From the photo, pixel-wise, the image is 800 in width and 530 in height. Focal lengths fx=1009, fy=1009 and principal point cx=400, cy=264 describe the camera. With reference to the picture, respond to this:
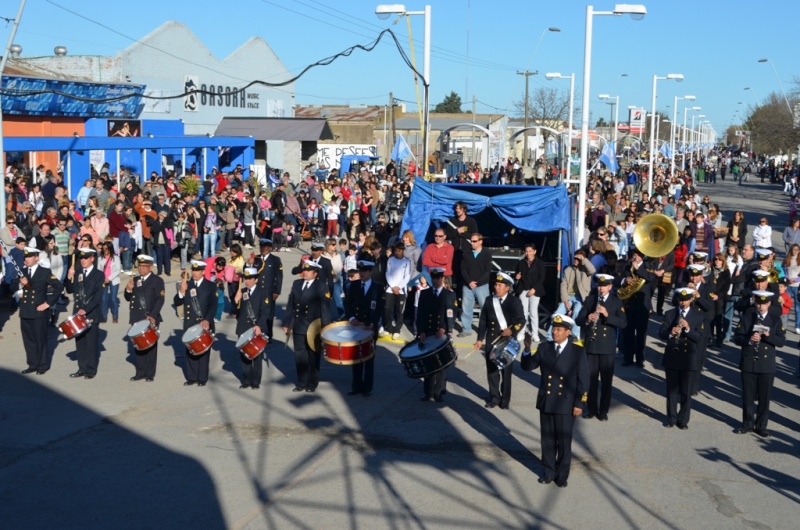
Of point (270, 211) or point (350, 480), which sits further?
point (270, 211)

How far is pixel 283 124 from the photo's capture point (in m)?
44.3

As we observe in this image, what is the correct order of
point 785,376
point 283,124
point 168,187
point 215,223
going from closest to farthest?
point 785,376 < point 215,223 < point 168,187 < point 283,124

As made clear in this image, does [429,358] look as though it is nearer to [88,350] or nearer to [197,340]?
[197,340]

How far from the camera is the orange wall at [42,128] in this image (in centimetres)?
3250

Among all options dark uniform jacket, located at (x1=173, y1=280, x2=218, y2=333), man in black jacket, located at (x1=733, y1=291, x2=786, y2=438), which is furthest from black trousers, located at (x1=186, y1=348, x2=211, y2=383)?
man in black jacket, located at (x1=733, y1=291, x2=786, y2=438)

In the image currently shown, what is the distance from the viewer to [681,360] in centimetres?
1105

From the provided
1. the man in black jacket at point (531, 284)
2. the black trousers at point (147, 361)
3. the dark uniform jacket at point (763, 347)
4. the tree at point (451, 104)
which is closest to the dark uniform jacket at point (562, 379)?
the dark uniform jacket at point (763, 347)

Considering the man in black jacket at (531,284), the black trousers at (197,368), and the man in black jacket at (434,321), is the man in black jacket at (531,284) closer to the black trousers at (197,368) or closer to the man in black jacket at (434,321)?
the man in black jacket at (434,321)

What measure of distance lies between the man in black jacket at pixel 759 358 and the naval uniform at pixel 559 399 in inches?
97.8

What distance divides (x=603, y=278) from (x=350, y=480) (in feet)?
13.6

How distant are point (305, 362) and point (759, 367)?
536cm

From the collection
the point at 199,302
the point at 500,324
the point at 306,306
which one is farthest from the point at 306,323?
the point at 500,324

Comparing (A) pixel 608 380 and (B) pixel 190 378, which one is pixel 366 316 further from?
(A) pixel 608 380

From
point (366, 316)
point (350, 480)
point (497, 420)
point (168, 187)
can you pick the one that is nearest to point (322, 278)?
point (366, 316)
